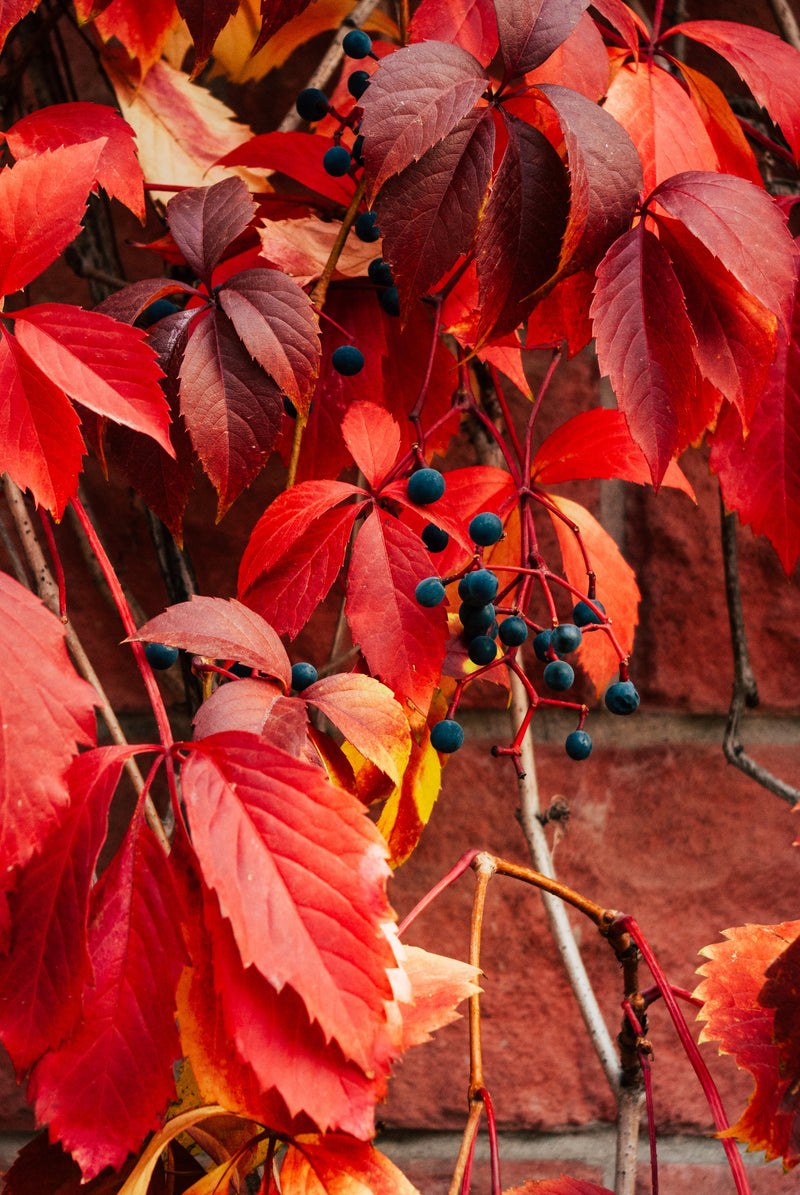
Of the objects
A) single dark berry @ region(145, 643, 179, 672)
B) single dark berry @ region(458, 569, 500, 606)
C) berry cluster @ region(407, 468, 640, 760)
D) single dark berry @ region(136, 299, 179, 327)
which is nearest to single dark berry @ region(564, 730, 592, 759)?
berry cluster @ region(407, 468, 640, 760)

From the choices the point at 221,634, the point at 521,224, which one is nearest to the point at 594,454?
the point at 521,224

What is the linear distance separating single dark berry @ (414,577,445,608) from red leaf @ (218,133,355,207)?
0.90ft

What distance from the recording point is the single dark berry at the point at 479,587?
1.34 feet

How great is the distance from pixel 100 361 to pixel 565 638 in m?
0.23

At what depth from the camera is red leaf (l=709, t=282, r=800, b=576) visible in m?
0.49

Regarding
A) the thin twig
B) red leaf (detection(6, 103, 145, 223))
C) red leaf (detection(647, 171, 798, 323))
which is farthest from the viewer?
the thin twig

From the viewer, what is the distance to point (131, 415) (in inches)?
13.2

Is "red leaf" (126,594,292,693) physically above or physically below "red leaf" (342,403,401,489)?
below

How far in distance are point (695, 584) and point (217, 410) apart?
473 millimetres

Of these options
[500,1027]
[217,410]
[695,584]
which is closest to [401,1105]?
[500,1027]

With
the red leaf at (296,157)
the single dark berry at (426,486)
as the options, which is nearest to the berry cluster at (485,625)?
the single dark berry at (426,486)

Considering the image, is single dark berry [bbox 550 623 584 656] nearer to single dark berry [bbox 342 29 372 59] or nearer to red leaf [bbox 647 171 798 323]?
red leaf [bbox 647 171 798 323]

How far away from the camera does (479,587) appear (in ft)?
1.34

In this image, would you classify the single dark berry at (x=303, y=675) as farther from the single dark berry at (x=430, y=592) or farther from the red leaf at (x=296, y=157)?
the red leaf at (x=296, y=157)
